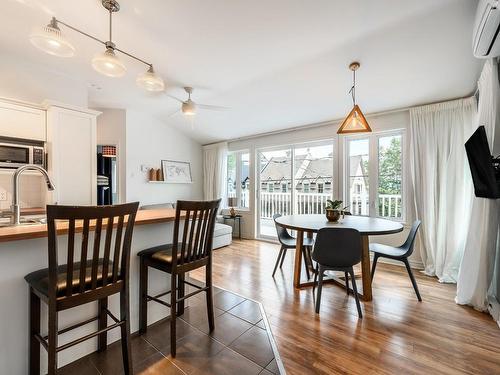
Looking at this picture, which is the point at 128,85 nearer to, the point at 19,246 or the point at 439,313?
the point at 19,246

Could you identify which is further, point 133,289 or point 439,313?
point 439,313

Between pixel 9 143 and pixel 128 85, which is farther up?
pixel 128 85

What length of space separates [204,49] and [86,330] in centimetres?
290

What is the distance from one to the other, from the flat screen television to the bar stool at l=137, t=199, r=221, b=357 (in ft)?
7.31

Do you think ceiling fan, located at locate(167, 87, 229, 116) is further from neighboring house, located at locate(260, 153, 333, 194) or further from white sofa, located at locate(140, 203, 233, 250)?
white sofa, located at locate(140, 203, 233, 250)

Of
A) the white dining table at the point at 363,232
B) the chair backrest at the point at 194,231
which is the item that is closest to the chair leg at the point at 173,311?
the chair backrest at the point at 194,231

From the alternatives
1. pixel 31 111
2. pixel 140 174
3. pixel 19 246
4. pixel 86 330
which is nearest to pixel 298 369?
pixel 86 330

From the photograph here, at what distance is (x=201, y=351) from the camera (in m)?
1.70

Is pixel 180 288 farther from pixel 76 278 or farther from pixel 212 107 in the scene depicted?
pixel 212 107

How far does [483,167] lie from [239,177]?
14.3ft

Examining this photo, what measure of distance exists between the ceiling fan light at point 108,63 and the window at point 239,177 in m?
3.76

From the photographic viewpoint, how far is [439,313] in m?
2.20

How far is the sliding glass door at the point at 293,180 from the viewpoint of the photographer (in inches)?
176

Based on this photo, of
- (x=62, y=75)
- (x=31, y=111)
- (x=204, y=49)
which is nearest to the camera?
(x=204, y=49)
